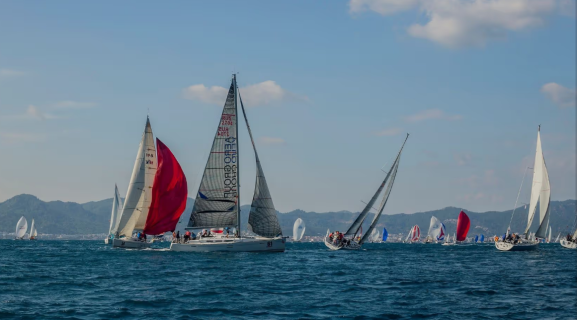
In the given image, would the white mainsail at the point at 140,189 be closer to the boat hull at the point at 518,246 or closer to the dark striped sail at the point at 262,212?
the dark striped sail at the point at 262,212

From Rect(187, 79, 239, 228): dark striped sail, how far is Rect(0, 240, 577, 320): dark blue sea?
12.4 meters

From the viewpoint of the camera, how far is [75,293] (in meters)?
30.7

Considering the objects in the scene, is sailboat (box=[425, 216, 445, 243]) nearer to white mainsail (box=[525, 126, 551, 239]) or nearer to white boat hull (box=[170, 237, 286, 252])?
white mainsail (box=[525, 126, 551, 239])

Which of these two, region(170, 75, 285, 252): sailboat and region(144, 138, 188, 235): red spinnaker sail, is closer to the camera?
region(170, 75, 285, 252): sailboat

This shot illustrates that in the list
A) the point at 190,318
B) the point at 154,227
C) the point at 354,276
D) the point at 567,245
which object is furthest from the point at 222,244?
the point at 567,245

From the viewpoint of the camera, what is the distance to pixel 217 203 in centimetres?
6053

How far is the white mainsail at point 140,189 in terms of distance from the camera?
229ft

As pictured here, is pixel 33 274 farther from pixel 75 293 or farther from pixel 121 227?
pixel 121 227

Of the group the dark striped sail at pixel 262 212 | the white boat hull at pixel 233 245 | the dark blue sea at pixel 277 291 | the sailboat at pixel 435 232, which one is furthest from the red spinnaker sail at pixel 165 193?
the sailboat at pixel 435 232

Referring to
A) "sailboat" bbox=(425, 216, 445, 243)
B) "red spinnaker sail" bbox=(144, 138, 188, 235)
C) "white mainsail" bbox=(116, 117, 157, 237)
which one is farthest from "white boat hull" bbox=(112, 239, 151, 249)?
"sailboat" bbox=(425, 216, 445, 243)

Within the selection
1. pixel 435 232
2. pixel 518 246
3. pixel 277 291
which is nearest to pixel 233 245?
pixel 277 291

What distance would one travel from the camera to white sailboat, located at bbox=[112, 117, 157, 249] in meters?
69.8

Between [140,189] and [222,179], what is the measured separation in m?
14.4

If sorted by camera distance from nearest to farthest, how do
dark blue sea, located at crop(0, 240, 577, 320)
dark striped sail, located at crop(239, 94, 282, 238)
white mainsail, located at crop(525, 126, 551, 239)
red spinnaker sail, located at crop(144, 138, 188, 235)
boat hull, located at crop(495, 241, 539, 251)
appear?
1. dark blue sea, located at crop(0, 240, 577, 320)
2. dark striped sail, located at crop(239, 94, 282, 238)
3. red spinnaker sail, located at crop(144, 138, 188, 235)
4. boat hull, located at crop(495, 241, 539, 251)
5. white mainsail, located at crop(525, 126, 551, 239)
